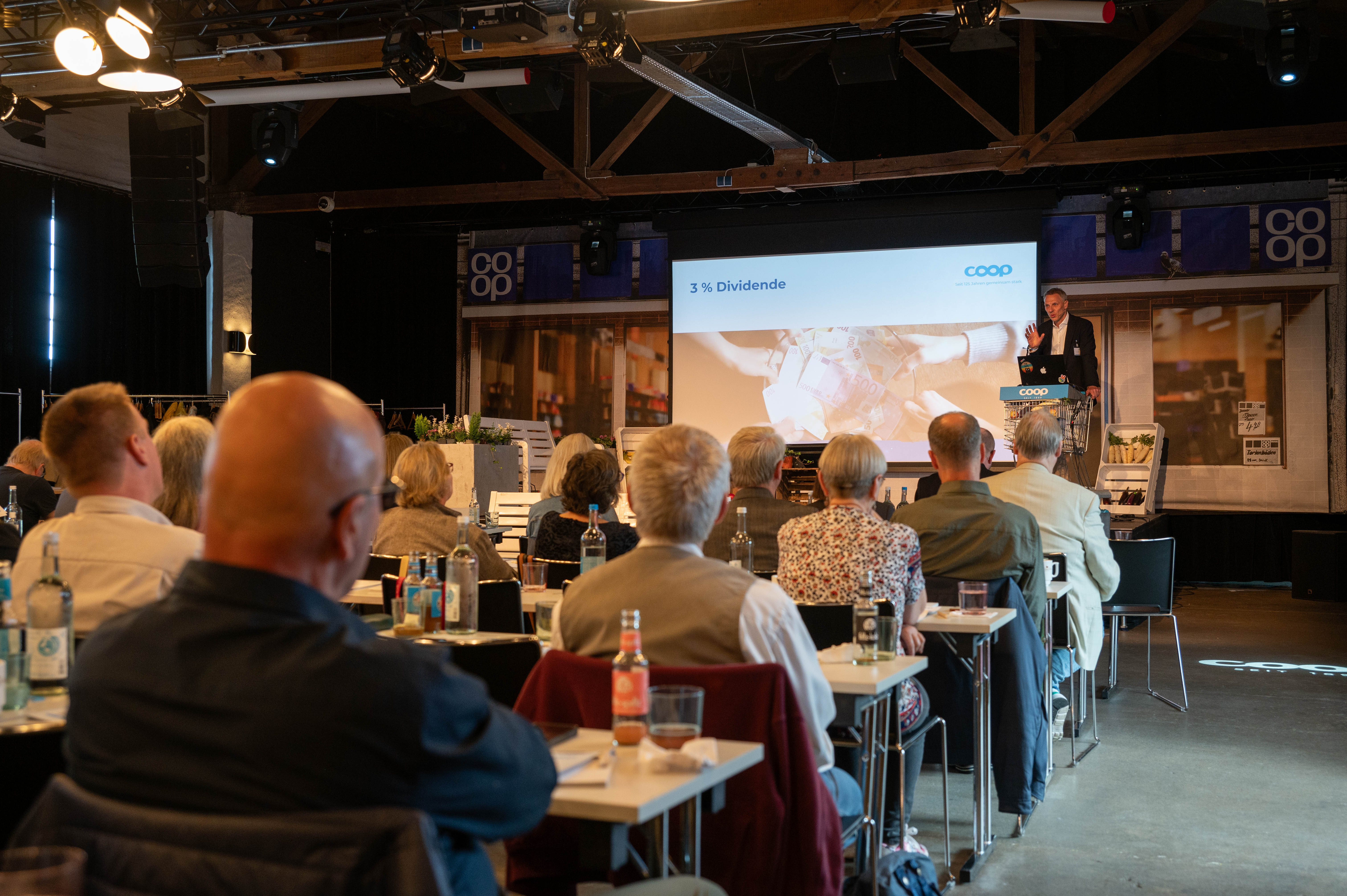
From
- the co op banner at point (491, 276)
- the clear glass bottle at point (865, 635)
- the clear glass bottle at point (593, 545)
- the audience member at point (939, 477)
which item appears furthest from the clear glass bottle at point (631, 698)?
the co op banner at point (491, 276)

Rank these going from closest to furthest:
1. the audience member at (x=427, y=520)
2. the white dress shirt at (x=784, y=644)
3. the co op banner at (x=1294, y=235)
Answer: the white dress shirt at (x=784, y=644) < the audience member at (x=427, y=520) < the co op banner at (x=1294, y=235)

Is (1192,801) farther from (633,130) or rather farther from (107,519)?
(633,130)

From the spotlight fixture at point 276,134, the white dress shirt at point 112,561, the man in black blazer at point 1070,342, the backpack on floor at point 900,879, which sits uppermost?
the spotlight fixture at point 276,134

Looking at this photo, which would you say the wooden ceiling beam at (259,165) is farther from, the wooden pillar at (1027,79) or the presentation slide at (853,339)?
the wooden pillar at (1027,79)

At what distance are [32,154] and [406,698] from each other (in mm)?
12649

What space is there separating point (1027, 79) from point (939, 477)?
6077mm

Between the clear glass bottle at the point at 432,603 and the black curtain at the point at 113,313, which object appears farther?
the black curtain at the point at 113,313

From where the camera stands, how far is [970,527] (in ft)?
13.2

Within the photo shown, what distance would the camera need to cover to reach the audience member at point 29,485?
7.42 m

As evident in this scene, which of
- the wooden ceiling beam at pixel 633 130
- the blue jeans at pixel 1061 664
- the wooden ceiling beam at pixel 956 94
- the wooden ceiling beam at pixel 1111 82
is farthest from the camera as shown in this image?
the wooden ceiling beam at pixel 633 130

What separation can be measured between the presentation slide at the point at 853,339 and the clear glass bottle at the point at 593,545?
290 inches

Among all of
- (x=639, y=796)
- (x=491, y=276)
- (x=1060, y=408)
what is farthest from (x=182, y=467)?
(x=491, y=276)

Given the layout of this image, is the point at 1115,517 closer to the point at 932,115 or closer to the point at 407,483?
the point at 932,115

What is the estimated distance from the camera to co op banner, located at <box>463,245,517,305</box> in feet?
49.0
